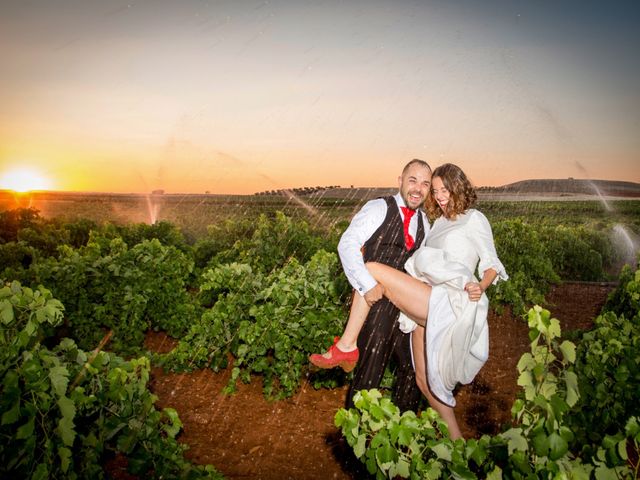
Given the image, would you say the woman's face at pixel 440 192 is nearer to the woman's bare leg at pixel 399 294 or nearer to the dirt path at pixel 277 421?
the woman's bare leg at pixel 399 294

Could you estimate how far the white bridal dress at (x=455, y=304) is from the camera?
9.07 feet

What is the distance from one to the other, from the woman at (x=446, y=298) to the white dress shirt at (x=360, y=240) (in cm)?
12

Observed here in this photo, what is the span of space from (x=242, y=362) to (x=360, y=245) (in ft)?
8.42

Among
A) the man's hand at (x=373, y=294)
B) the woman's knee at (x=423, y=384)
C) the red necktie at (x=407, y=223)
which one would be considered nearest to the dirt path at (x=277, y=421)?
the woman's knee at (x=423, y=384)

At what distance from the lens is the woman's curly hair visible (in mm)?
3000

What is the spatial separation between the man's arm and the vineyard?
895mm

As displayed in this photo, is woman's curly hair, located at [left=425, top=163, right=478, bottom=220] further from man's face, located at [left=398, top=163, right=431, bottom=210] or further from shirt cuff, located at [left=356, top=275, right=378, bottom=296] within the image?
shirt cuff, located at [left=356, top=275, right=378, bottom=296]

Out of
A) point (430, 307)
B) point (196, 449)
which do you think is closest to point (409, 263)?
point (430, 307)

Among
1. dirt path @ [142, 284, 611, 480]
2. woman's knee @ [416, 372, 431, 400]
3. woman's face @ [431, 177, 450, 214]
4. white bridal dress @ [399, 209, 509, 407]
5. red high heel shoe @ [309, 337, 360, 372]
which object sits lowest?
dirt path @ [142, 284, 611, 480]

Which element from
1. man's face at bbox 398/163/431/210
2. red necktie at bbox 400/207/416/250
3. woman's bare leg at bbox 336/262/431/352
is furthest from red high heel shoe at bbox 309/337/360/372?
man's face at bbox 398/163/431/210

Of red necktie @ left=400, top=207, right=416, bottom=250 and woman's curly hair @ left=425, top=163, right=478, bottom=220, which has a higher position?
woman's curly hair @ left=425, top=163, right=478, bottom=220

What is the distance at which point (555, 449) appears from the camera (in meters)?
1.46

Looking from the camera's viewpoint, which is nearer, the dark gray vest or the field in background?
the dark gray vest

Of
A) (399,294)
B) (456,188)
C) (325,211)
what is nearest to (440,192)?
(456,188)
